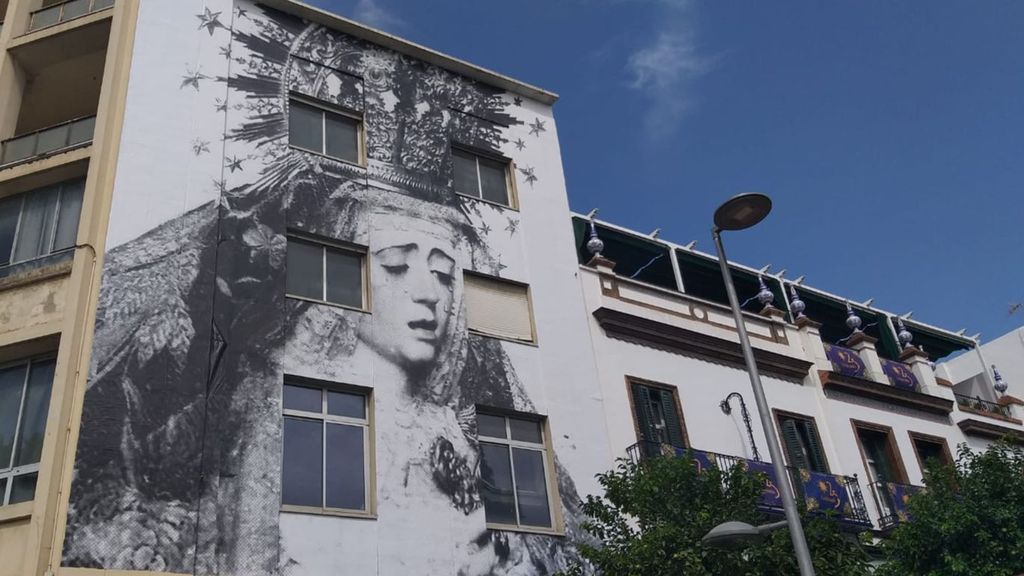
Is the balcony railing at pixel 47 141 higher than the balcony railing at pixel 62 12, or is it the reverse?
the balcony railing at pixel 62 12

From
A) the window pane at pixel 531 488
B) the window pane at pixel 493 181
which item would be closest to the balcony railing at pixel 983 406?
the window pane at pixel 493 181

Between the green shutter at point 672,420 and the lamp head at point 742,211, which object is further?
the green shutter at point 672,420

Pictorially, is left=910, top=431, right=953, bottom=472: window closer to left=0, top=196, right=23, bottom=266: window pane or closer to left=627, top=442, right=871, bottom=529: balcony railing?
left=627, top=442, right=871, bottom=529: balcony railing

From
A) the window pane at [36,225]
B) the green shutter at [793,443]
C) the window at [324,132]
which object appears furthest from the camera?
the green shutter at [793,443]

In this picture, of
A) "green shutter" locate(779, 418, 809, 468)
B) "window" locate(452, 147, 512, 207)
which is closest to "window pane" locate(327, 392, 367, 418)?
"window" locate(452, 147, 512, 207)

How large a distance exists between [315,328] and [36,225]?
16.6 feet

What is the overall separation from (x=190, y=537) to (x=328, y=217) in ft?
21.4

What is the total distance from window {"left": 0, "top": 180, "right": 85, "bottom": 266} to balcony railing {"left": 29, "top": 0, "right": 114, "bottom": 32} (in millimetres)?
4110

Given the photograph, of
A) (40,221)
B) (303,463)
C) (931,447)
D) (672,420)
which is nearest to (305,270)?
(303,463)

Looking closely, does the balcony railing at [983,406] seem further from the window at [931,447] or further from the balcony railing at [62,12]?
the balcony railing at [62,12]

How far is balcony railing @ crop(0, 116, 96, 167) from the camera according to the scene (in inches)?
719

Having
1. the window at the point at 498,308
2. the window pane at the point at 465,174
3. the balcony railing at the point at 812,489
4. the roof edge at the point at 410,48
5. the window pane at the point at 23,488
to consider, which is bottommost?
the window pane at the point at 23,488

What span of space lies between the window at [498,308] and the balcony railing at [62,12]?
8794 millimetres

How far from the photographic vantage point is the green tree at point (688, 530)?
1470 centimetres
